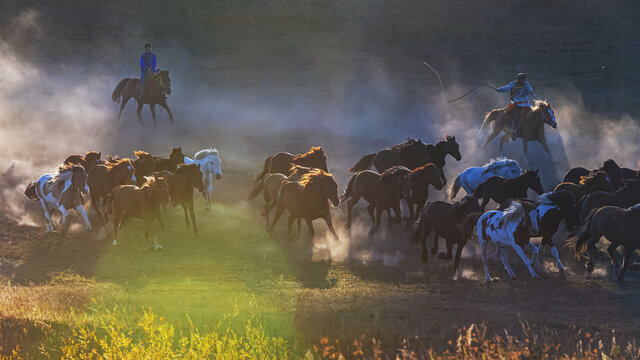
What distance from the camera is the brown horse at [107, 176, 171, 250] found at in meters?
17.1

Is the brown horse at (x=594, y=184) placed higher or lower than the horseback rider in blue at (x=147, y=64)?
lower

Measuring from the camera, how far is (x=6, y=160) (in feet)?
90.4

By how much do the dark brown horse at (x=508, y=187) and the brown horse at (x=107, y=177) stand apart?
9.20 m

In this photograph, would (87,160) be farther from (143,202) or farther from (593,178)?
(593,178)

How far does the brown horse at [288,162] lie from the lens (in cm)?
2070

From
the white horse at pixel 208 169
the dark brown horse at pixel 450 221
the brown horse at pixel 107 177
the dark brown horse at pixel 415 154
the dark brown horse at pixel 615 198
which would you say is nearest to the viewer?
the dark brown horse at pixel 450 221

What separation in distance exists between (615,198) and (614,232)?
7.28 ft

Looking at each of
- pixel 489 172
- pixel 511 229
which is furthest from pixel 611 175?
pixel 511 229

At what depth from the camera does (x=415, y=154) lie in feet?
68.0

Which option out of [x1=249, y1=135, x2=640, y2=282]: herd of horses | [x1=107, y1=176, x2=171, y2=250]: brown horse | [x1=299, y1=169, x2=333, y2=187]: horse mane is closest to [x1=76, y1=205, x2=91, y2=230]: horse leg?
[x1=107, y1=176, x2=171, y2=250]: brown horse

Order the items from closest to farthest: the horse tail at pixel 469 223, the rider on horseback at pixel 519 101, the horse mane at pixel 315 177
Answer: the horse tail at pixel 469 223 → the horse mane at pixel 315 177 → the rider on horseback at pixel 519 101

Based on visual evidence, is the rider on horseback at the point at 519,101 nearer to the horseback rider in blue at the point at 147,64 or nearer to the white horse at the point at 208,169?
the white horse at the point at 208,169

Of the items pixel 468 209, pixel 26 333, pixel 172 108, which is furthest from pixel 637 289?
pixel 172 108

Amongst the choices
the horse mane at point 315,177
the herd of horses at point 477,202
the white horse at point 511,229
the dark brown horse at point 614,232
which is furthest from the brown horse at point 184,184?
the dark brown horse at point 614,232
